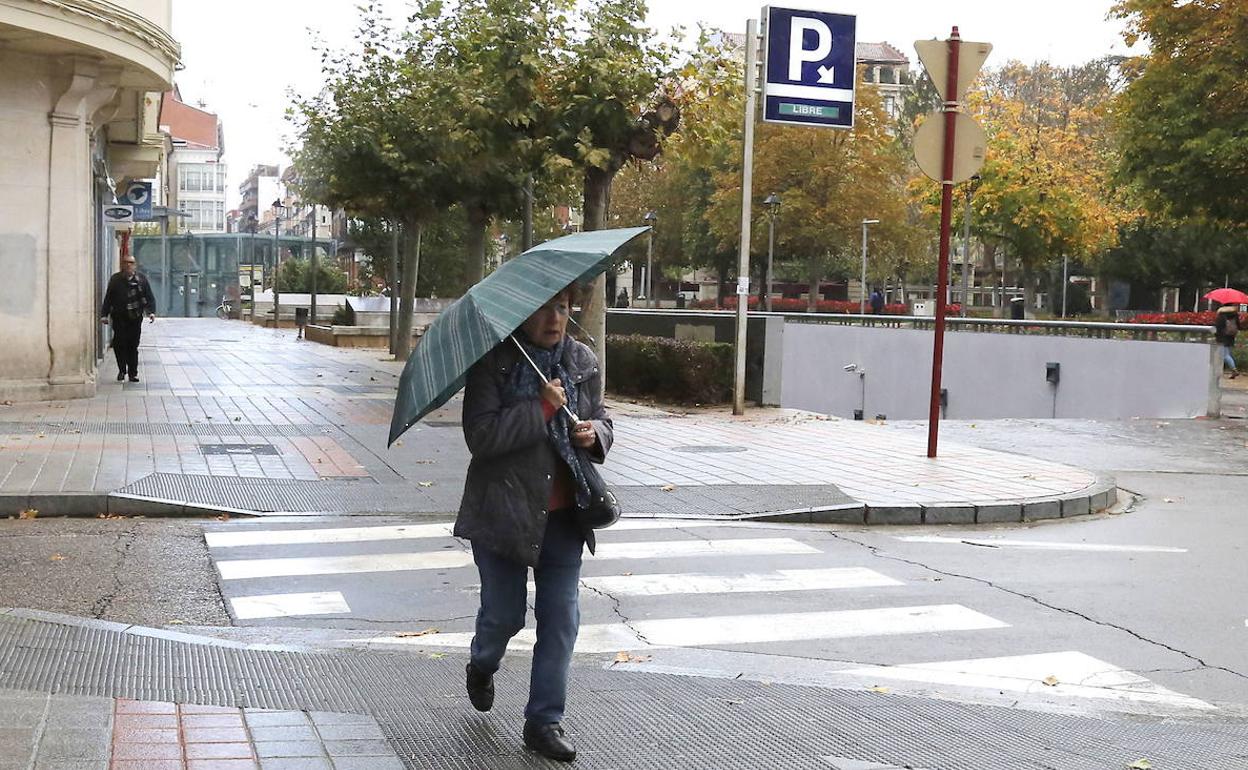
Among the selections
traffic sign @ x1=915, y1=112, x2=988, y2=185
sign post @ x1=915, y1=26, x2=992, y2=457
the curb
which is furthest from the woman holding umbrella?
traffic sign @ x1=915, y1=112, x2=988, y2=185

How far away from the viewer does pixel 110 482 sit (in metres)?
10.4

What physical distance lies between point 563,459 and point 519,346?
0.40 meters

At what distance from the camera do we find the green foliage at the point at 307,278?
65.8 m

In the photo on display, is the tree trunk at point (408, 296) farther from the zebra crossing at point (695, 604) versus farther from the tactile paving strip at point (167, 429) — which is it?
the zebra crossing at point (695, 604)

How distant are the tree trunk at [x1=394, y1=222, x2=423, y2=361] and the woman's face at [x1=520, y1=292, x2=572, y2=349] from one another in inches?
930

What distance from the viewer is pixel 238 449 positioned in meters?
13.1

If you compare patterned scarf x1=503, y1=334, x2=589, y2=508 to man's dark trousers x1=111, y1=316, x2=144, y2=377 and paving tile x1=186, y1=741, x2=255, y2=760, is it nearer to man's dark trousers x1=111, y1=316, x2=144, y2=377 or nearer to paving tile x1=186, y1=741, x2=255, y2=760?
paving tile x1=186, y1=741, x2=255, y2=760

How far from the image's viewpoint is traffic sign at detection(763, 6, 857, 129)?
1778cm

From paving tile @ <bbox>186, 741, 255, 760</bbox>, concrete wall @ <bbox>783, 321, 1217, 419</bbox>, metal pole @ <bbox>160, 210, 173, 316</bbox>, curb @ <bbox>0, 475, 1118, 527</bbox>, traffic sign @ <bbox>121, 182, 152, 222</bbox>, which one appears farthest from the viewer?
metal pole @ <bbox>160, 210, 173, 316</bbox>

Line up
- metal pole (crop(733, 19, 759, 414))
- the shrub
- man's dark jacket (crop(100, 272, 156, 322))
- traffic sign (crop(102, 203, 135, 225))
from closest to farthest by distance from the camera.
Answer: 1. metal pole (crop(733, 19, 759, 414))
2. man's dark jacket (crop(100, 272, 156, 322))
3. the shrub
4. traffic sign (crop(102, 203, 135, 225))

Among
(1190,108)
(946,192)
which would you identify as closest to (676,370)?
(946,192)

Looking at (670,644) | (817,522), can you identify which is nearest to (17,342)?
(817,522)

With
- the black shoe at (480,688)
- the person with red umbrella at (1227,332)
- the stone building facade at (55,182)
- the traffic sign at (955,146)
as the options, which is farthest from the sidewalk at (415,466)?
the person with red umbrella at (1227,332)

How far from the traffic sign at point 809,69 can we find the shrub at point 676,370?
14.5ft
